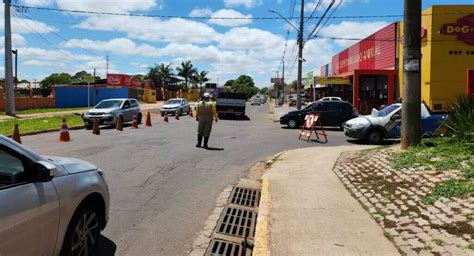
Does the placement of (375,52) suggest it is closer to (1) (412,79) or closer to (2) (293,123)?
(2) (293,123)

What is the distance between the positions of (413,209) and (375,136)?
1143 centimetres

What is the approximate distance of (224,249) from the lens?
592 centimetres

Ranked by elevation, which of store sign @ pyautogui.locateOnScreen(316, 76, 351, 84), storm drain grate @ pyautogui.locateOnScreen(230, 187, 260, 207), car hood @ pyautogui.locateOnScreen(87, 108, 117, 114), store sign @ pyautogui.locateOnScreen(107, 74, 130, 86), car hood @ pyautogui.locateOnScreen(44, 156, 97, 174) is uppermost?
store sign @ pyautogui.locateOnScreen(107, 74, 130, 86)

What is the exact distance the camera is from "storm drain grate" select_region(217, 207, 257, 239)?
666cm

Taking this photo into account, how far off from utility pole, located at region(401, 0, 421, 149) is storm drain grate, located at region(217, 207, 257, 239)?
4498 mm

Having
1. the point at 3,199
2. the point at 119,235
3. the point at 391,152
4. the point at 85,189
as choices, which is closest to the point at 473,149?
the point at 391,152

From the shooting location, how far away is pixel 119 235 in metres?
6.11

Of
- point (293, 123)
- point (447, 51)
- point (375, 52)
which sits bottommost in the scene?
point (293, 123)

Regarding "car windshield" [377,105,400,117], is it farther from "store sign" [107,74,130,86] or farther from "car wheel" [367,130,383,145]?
"store sign" [107,74,130,86]

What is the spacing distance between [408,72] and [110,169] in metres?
6.62

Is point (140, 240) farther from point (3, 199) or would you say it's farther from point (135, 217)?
point (3, 199)

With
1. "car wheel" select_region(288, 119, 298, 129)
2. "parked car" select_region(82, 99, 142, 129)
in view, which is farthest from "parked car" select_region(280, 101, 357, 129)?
"parked car" select_region(82, 99, 142, 129)

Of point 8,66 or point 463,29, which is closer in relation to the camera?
point 463,29

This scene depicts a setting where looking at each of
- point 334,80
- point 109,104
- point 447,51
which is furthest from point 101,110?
point 334,80
